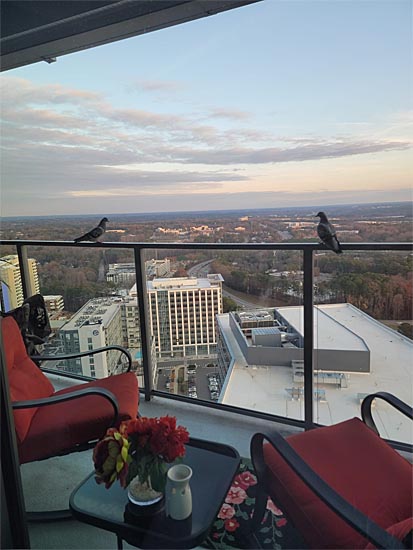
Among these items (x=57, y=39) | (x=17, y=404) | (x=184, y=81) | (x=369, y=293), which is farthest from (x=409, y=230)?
(x=57, y=39)

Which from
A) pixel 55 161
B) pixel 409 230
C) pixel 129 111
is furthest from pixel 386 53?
pixel 55 161

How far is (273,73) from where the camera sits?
178 cm

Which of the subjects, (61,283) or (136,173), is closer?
(136,173)

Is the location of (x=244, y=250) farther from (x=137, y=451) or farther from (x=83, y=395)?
(x=137, y=451)

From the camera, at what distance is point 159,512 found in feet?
3.92

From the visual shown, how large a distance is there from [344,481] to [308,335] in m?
0.91

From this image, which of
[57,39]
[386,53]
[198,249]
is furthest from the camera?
[198,249]

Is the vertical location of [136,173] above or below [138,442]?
above

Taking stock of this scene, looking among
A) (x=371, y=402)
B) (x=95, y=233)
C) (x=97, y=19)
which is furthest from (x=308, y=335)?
(x=97, y=19)

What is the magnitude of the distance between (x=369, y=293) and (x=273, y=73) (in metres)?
1.14

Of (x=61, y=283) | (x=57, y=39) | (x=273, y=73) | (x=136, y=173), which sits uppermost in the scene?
(x=57, y=39)

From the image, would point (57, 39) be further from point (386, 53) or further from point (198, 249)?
point (386, 53)

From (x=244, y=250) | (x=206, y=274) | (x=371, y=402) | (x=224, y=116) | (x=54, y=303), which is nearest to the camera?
(x=371, y=402)

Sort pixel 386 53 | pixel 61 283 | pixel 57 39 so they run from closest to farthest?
pixel 386 53 < pixel 57 39 < pixel 61 283
